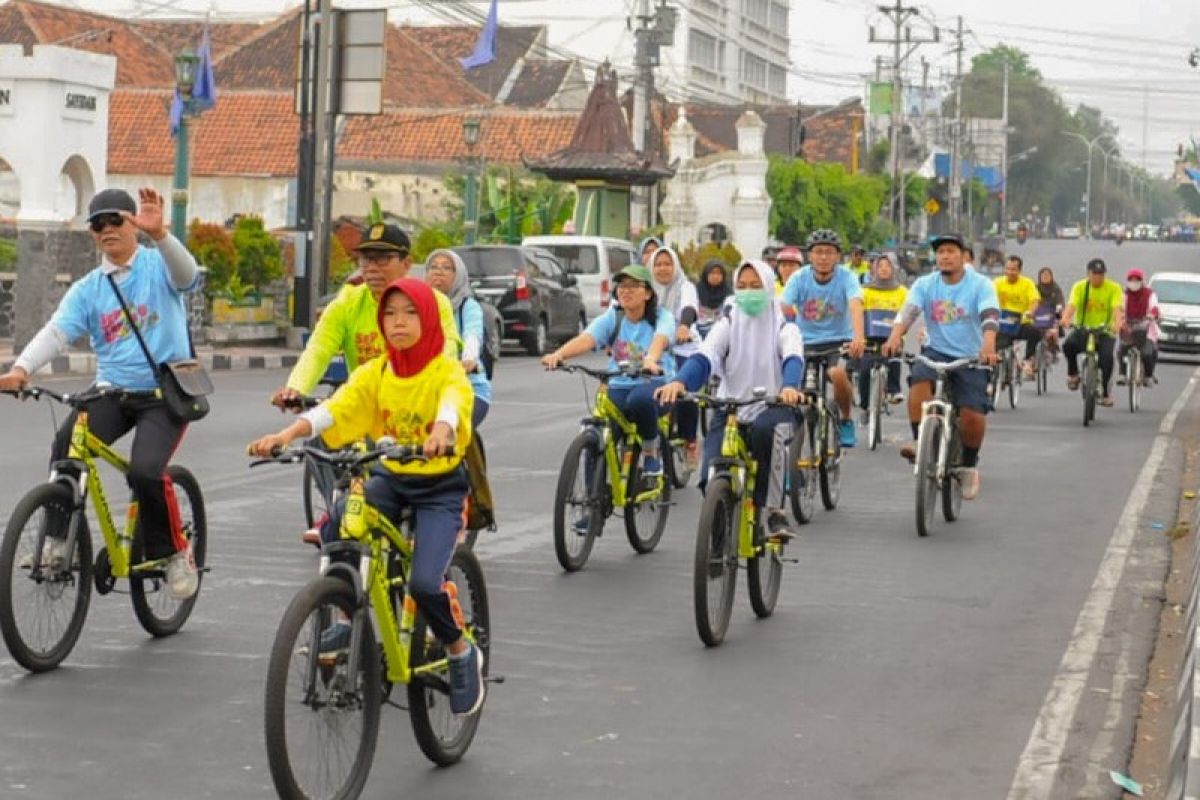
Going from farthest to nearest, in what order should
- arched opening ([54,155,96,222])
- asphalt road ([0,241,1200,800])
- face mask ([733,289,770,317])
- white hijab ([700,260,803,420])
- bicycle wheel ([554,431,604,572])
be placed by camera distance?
arched opening ([54,155,96,222]) → bicycle wheel ([554,431,604,572]) → white hijab ([700,260,803,420]) → face mask ([733,289,770,317]) → asphalt road ([0,241,1200,800])

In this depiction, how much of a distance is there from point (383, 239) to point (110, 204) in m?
1.31

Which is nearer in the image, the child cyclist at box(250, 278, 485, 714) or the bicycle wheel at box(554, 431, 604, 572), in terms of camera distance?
the child cyclist at box(250, 278, 485, 714)

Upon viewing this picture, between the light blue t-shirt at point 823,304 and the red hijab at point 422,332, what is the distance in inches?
400

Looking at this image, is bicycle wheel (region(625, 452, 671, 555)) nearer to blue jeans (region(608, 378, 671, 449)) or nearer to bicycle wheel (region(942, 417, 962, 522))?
blue jeans (region(608, 378, 671, 449))

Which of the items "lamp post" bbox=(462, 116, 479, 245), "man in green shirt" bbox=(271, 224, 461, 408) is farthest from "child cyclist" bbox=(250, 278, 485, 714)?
"lamp post" bbox=(462, 116, 479, 245)

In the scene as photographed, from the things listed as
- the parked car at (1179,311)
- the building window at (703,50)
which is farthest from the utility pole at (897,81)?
the parked car at (1179,311)

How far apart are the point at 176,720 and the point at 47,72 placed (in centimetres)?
2693

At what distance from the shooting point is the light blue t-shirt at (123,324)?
382 inches

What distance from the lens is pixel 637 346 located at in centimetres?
1396

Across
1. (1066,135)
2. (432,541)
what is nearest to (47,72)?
(432,541)

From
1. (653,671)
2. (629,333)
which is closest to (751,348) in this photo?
(629,333)

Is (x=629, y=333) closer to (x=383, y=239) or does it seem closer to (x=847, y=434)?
(x=847, y=434)

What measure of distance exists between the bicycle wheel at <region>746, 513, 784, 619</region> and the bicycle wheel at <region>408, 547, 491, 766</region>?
299 cm

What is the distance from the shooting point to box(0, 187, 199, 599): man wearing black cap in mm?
9523
